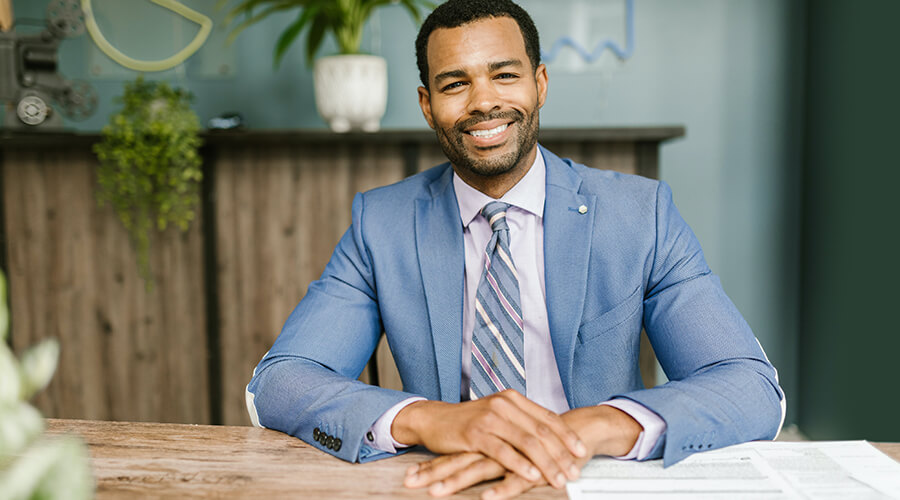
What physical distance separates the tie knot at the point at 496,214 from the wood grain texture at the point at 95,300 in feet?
4.95

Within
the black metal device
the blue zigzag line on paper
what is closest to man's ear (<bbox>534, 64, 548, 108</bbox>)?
the blue zigzag line on paper

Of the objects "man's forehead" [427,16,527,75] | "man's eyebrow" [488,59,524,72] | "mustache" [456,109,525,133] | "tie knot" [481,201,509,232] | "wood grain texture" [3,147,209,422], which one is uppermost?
"man's forehead" [427,16,527,75]

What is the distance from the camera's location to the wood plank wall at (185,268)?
2449mm

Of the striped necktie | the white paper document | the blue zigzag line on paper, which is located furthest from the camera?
the blue zigzag line on paper

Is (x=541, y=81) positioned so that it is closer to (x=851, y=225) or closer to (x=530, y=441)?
(x=530, y=441)

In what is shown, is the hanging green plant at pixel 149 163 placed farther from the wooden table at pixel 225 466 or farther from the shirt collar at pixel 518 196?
the wooden table at pixel 225 466

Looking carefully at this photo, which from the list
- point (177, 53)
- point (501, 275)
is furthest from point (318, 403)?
point (177, 53)

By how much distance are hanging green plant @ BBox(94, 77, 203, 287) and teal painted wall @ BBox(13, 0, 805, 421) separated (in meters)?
0.54

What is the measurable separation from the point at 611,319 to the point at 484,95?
1.94 ft

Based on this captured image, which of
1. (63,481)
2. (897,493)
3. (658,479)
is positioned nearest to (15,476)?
(63,481)

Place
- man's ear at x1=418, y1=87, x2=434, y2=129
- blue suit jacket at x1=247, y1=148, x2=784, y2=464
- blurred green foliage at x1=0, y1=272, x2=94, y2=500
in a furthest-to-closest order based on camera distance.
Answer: man's ear at x1=418, y1=87, x2=434, y2=129 < blue suit jacket at x1=247, y1=148, x2=784, y2=464 < blurred green foliage at x1=0, y1=272, x2=94, y2=500

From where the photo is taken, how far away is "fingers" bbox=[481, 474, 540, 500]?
0.81 m

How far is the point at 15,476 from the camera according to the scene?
1.16ft

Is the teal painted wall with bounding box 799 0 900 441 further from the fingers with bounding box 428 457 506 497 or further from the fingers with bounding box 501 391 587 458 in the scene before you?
the fingers with bounding box 428 457 506 497
